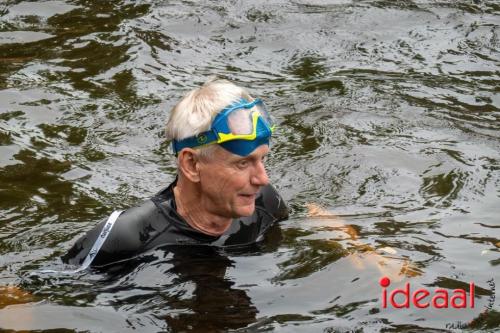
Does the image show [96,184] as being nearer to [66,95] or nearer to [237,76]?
[66,95]

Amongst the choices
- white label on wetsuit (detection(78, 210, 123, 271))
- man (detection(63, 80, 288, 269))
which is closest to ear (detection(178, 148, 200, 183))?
man (detection(63, 80, 288, 269))

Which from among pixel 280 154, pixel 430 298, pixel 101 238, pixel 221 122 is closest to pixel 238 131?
pixel 221 122

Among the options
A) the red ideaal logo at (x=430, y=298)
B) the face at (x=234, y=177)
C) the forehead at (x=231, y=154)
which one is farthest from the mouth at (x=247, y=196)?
the red ideaal logo at (x=430, y=298)

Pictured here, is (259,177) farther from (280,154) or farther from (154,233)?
(280,154)

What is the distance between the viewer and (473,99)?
972 centimetres

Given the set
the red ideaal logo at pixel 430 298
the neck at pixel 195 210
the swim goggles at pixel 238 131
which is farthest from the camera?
the neck at pixel 195 210

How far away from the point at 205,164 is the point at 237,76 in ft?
15.3

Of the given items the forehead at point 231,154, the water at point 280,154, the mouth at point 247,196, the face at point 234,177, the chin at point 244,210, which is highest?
the forehead at point 231,154

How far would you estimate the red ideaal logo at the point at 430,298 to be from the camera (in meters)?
5.67

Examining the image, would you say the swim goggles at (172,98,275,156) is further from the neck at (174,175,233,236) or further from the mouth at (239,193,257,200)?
the neck at (174,175,233,236)

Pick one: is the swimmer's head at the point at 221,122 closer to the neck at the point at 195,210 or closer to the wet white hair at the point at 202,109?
the wet white hair at the point at 202,109

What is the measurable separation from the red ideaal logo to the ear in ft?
4.61

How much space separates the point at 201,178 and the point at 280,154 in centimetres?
263

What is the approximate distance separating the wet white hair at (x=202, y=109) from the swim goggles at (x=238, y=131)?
4cm
